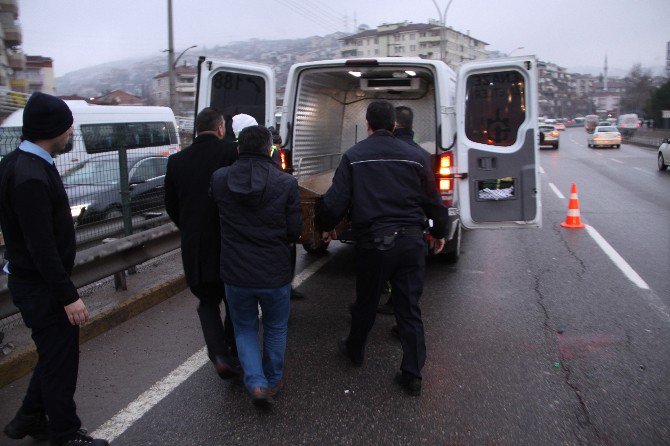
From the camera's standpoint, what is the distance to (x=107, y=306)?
5.15 metres

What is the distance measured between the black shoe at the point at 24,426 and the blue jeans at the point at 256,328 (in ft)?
3.84

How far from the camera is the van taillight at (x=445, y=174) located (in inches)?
225

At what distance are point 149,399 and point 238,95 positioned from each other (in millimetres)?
3720

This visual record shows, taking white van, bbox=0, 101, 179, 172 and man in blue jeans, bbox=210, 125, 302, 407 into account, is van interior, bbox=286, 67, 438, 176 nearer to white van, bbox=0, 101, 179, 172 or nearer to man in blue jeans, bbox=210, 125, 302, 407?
white van, bbox=0, 101, 179, 172

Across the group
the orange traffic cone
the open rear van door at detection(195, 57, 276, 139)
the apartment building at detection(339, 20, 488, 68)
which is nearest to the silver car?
the orange traffic cone

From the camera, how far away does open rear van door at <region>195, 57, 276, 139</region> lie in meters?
6.00

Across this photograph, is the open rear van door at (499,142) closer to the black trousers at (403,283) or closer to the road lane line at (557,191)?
the black trousers at (403,283)

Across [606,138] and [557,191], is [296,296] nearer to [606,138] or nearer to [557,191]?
[557,191]

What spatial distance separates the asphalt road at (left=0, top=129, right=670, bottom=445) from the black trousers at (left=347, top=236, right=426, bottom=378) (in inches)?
10.8

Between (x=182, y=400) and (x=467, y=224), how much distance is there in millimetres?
3372

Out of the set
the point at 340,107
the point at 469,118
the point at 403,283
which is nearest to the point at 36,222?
the point at 403,283

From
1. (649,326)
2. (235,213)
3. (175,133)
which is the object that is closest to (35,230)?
(235,213)

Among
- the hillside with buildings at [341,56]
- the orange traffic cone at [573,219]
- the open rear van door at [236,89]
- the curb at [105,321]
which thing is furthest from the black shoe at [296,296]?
the hillside with buildings at [341,56]

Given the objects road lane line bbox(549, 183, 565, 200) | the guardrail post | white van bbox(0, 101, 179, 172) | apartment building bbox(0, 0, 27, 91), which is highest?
apartment building bbox(0, 0, 27, 91)
